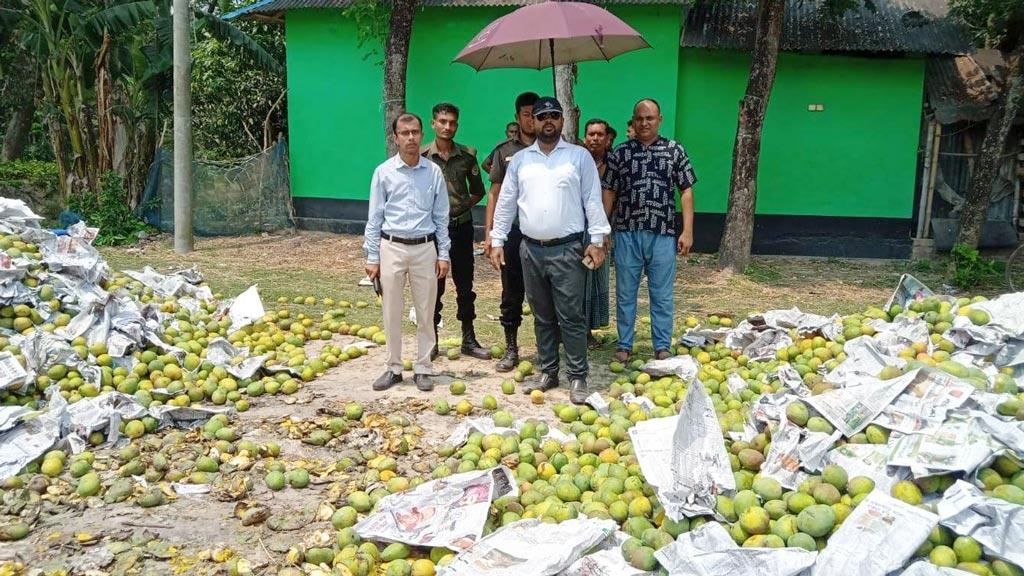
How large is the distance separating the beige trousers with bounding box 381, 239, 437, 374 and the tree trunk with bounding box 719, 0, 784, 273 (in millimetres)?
6376

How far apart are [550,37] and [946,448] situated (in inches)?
148

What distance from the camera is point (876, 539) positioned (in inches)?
117

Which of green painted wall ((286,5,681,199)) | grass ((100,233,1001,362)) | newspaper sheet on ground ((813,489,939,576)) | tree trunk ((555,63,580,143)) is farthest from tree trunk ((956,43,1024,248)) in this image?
newspaper sheet on ground ((813,489,939,576))

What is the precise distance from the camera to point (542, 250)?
5613mm

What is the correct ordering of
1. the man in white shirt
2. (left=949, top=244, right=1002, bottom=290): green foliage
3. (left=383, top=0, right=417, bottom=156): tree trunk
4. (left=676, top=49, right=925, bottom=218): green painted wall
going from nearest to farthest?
1. the man in white shirt
2. (left=949, top=244, right=1002, bottom=290): green foliage
3. (left=383, top=0, right=417, bottom=156): tree trunk
4. (left=676, top=49, right=925, bottom=218): green painted wall

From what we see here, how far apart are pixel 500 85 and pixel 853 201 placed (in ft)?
A: 19.9

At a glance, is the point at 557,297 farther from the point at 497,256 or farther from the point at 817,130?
the point at 817,130

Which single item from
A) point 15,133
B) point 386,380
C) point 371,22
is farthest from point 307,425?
point 15,133

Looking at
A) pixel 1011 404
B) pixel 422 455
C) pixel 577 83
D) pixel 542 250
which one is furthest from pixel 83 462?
pixel 577 83

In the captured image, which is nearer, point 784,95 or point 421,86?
point 784,95

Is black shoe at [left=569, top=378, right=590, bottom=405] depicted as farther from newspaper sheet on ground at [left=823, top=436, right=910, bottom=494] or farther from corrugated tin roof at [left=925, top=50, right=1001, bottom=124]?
corrugated tin roof at [left=925, top=50, right=1001, bottom=124]

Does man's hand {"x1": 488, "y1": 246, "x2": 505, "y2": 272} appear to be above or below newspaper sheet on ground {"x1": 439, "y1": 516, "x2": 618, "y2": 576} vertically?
above

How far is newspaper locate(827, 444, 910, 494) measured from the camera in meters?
3.37

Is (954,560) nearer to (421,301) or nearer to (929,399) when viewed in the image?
(929,399)
